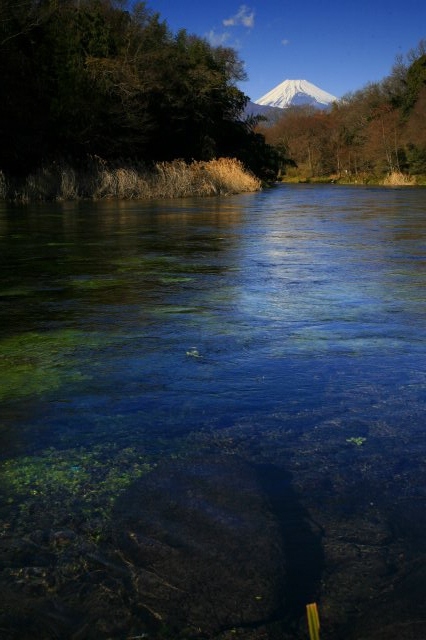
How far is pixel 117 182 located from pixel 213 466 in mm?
17997

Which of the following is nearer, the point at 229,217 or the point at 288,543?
the point at 288,543

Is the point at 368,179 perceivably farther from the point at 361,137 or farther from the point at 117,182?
the point at 117,182

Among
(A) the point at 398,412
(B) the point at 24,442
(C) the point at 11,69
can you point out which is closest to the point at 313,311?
(A) the point at 398,412

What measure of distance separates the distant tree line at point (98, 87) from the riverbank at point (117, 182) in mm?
1581

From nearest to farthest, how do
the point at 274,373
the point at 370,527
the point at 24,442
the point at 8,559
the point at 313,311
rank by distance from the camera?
the point at 8,559 → the point at 370,527 → the point at 24,442 → the point at 274,373 → the point at 313,311

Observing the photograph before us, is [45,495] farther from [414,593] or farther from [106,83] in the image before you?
[106,83]

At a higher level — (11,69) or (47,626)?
(11,69)

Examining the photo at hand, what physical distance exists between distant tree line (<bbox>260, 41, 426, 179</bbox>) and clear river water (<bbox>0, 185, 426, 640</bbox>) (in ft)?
149

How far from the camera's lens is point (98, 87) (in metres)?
23.0

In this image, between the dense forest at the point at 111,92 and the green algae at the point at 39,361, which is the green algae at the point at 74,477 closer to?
the green algae at the point at 39,361

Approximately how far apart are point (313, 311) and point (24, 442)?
81.8 inches

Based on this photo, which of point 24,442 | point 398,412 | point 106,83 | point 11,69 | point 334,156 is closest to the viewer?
point 24,442

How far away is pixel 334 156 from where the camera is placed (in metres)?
61.5

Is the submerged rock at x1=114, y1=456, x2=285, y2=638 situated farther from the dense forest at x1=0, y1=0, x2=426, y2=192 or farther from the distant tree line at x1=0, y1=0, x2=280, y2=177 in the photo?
the distant tree line at x1=0, y1=0, x2=280, y2=177
